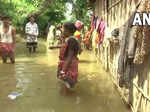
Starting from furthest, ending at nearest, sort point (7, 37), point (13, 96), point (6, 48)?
point (6, 48) → point (7, 37) → point (13, 96)

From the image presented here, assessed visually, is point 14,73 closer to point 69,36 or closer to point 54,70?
point 54,70

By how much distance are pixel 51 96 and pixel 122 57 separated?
1946mm

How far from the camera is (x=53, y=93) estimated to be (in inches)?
192

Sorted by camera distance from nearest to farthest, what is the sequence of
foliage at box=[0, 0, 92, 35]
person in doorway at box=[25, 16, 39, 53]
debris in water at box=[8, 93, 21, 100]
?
debris in water at box=[8, 93, 21, 100], person in doorway at box=[25, 16, 39, 53], foliage at box=[0, 0, 92, 35]

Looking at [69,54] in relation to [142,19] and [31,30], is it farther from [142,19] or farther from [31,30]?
[31,30]

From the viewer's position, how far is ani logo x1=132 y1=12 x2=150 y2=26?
2775 millimetres

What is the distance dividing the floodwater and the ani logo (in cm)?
165

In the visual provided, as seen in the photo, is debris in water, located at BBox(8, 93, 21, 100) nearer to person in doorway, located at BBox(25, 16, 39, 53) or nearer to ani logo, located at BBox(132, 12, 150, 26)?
ani logo, located at BBox(132, 12, 150, 26)

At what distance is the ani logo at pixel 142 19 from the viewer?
2.78 m

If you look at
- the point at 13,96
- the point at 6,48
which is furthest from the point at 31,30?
the point at 13,96

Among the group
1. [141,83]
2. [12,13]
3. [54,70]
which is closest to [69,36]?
[141,83]

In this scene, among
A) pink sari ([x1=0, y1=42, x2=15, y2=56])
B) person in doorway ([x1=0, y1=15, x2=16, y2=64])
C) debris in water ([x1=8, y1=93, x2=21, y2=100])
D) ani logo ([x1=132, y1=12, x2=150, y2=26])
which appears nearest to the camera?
ani logo ([x1=132, y1=12, x2=150, y2=26])

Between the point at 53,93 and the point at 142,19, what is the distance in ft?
8.78

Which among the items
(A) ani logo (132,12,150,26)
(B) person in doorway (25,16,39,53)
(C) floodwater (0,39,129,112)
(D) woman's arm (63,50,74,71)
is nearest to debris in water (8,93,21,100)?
(C) floodwater (0,39,129,112)
